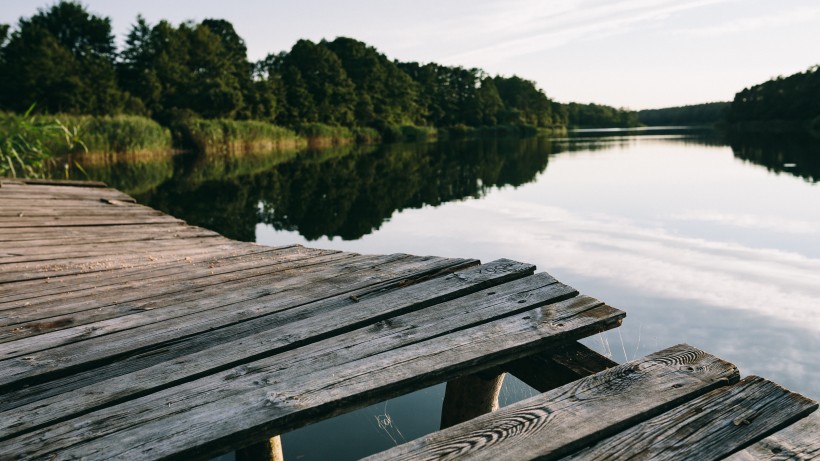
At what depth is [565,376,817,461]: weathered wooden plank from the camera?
1.18m

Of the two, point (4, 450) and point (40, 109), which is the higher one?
point (40, 109)

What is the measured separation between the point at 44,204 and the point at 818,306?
6.94 meters

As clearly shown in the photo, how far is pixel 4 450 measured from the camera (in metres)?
1.19

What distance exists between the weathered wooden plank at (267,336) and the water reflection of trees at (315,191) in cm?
607

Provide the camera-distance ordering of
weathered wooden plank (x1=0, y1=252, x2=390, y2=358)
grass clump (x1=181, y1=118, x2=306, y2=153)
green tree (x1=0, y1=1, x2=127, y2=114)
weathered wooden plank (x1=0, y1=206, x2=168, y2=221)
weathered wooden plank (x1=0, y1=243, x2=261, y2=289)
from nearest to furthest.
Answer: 1. weathered wooden plank (x1=0, y1=252, x2=390, y2=358)
2. weathered wooden plank (x1=0, y1=243, x2=261, y2=289)
3. weathered wooden plank (x1=0, y1=206, x2=168, y2=221)
4. grass clump (x1=181, y1=118, x2=306, y2=153)
5. green tree (x1=0, y1=1, x2=127, y2=114)

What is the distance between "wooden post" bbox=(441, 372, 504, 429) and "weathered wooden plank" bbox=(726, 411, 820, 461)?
3.73 ft

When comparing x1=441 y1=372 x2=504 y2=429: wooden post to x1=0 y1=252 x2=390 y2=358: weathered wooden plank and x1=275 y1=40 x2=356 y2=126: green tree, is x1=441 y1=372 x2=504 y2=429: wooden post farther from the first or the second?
x1=275 y1=40 x2=356 y2=126: green tree

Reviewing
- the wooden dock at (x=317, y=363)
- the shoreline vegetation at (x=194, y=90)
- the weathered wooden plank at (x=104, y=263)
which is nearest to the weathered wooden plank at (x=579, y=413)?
the wooden dock at (x=317, y=363)

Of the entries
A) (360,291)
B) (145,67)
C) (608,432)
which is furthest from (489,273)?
(145,67)

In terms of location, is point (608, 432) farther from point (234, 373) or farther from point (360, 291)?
point (360, 291)

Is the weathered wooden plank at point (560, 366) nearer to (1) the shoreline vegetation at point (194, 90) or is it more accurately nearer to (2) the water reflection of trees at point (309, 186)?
(2) the water reflection of trees at point (309, 186)

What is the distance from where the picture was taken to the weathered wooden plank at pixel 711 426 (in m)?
1.18

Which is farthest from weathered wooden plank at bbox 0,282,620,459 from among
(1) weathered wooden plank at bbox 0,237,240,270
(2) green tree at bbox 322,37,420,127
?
(2) green tree at bbox 322,37,420,127

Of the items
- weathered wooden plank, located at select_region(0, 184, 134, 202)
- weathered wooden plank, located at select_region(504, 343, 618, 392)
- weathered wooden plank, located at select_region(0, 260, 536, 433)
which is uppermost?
weathered wooden plank, located at select_region(0, 184, 134, 202)
